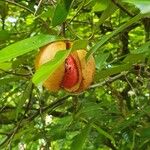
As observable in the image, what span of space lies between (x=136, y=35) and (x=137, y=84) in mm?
789

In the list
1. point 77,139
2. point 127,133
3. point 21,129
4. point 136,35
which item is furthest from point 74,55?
point 136,35

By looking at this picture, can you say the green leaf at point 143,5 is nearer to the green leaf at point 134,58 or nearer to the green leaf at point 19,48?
the green leaf at point 19,48

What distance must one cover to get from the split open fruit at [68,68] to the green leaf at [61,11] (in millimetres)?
48

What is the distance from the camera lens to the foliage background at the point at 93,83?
998 mm

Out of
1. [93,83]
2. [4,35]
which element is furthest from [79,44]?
[93,83]

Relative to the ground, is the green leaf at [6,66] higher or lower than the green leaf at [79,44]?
lower

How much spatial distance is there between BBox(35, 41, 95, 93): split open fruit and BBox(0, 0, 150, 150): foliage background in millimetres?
30

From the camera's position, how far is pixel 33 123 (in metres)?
1.93

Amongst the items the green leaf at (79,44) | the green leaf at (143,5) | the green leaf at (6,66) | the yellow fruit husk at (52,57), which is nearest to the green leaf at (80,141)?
the green leaf at (6,66)

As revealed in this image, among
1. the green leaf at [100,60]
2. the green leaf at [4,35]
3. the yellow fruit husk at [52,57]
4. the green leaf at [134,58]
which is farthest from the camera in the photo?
the green leaf at [100,60]

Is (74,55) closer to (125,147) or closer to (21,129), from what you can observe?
(21,129)

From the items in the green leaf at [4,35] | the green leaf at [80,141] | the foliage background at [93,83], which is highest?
the green leaf at [4,35]

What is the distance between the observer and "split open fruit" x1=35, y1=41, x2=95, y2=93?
102 cm

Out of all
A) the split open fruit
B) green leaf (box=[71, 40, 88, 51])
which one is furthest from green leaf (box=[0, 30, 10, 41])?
green leaf (box=[71, 40, 88, 51])
